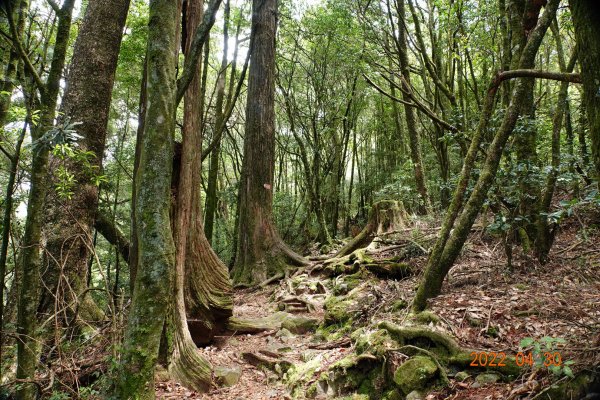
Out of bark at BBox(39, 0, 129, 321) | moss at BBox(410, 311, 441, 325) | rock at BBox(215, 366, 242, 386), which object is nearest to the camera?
moss at BBox(410, 311, 441, 325)

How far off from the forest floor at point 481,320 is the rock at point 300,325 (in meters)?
0.15

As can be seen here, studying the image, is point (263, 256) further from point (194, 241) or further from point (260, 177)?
point (194, 241)

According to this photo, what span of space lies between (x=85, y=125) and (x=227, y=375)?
3992 millimetres

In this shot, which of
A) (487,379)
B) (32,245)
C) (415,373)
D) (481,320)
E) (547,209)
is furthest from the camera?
(547,209)

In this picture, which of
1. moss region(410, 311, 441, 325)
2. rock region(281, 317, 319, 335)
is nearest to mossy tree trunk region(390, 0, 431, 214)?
rock region(281, 317, 319, 335)

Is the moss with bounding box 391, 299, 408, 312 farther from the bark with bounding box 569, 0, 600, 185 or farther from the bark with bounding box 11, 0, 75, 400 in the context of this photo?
the bark with bounding box 11, 0, 75, 400

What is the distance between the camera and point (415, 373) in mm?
3248

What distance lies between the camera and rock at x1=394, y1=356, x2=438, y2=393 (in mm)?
3189

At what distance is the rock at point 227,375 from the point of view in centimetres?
459

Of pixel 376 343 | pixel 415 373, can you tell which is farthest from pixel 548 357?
Answer: pixel 376 343

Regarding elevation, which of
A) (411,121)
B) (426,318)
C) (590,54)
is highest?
(411,121)

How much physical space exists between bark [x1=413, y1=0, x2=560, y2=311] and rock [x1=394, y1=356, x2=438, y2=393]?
112 cm

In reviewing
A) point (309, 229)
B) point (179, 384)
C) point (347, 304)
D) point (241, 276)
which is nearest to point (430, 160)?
point (309, 229)

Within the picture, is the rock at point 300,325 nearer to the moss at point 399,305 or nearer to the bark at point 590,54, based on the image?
the moss at point 399,305
